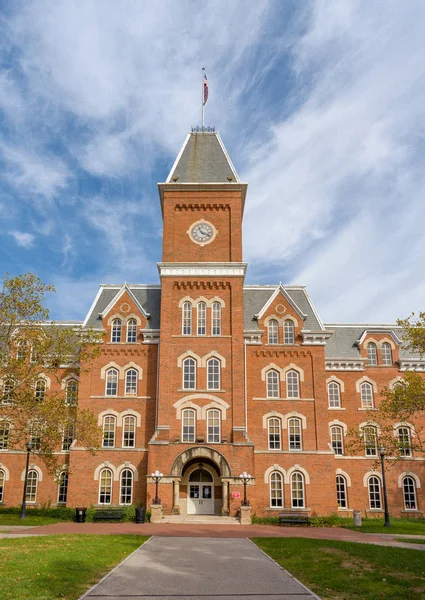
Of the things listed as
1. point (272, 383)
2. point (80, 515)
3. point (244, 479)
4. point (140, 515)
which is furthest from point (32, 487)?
point (272, 383)

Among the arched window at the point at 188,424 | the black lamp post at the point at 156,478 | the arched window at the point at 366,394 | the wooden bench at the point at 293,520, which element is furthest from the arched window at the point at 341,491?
the black lamp post at the point at 156,478

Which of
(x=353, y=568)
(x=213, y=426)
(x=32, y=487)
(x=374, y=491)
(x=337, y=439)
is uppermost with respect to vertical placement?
(x=213, y=426)

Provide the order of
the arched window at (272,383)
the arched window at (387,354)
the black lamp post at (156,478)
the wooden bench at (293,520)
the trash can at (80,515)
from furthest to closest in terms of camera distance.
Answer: the arched window at (387,354) < the arched window at (272,383) < the black lamp post at (156,478) < the trash can at (80,515) < the wooden bench at (293,520)

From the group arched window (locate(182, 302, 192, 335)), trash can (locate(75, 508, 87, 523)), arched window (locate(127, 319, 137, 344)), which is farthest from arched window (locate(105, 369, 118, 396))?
trash can (locate(75, 508, 87, 523))

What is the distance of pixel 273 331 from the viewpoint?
39.6 m

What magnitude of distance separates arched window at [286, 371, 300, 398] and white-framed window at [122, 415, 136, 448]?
10675mm

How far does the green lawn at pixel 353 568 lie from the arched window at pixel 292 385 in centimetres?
1736

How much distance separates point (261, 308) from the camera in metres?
40.8

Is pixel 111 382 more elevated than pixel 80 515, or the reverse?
pixel 111 382

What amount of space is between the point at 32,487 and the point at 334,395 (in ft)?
72.9

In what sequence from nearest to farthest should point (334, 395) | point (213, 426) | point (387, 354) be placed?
point (213, 426) < point (334, 395) < point (387, 354)

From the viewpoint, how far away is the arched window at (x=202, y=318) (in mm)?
37938

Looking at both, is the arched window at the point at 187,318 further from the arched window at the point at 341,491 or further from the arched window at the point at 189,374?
the arched window at the point at 341,491

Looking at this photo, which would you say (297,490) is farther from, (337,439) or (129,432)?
(129,432)
